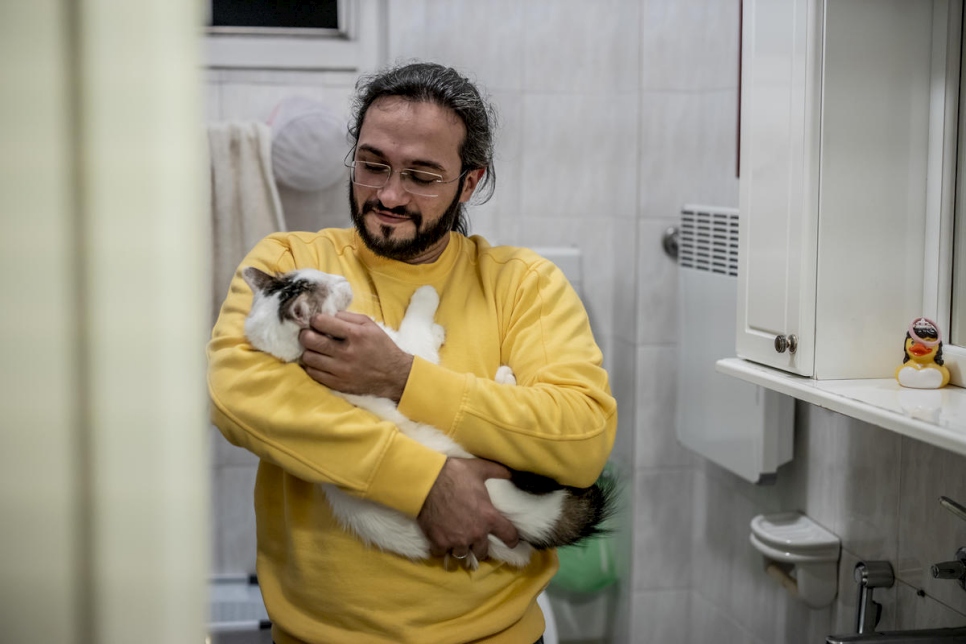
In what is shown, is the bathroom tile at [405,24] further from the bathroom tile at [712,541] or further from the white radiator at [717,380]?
the bathroom tile at [712,541]

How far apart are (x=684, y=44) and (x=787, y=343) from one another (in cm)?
126

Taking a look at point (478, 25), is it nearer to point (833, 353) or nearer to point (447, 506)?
point (833, 353)

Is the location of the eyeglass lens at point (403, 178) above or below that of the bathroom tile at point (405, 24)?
below

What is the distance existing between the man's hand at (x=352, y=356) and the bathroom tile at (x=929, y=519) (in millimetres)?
992

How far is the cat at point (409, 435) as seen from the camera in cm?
115

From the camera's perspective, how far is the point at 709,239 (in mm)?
2236

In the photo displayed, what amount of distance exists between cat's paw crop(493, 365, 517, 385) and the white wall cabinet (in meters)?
0.56

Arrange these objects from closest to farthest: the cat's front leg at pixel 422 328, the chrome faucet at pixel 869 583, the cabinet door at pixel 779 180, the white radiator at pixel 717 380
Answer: the cat's front leg at pixel 422 328, the cabinet door at pixel 779 180, the chrome faucet at pixel 869 583, the white radiator at pixel 717 380

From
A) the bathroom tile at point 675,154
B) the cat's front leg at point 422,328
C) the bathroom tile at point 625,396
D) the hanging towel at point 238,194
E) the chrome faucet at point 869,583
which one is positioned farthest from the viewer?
the bathroom tile at point 625,396

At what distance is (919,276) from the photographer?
1.53 metres

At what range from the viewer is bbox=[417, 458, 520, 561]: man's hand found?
1.13 metres

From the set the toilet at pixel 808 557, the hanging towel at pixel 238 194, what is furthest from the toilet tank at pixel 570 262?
the toilet at pixel 808 557

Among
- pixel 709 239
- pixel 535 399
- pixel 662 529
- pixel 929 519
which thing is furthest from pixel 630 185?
pixel 535 399

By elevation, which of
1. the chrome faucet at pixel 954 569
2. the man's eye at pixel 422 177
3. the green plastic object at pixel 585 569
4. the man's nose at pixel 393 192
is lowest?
the green plastic object at pixel 585 569
